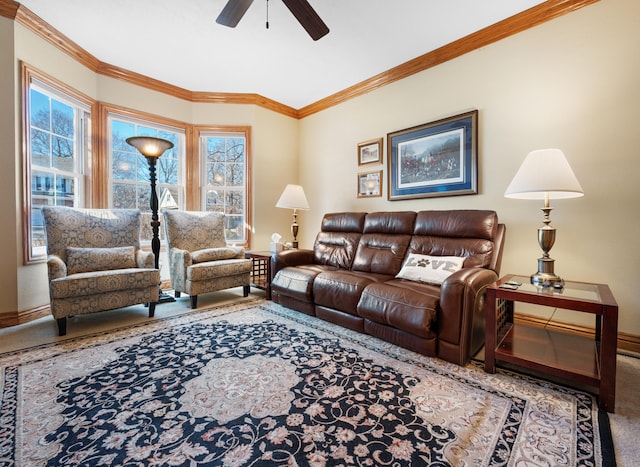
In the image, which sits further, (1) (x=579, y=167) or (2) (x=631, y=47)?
(1) (x=579, y=167)

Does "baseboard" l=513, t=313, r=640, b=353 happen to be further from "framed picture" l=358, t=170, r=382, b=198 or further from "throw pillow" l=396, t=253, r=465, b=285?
"framed picture" l=358, t=170, r=382, b=198

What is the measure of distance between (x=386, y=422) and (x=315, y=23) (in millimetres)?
2575

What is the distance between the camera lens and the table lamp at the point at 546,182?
1849 millimetres

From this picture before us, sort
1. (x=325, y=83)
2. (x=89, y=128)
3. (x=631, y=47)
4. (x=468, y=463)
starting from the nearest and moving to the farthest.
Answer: (x=468, y=463) < (x=631, y=47) < (x=89, y=128) < (x=325, y=83)

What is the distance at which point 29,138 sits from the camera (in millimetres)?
2752

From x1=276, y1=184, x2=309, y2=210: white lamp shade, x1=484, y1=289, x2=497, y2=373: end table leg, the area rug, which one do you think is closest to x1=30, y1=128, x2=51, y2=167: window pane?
the area rug

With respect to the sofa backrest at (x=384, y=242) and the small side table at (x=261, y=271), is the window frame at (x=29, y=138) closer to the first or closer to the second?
the small side table at (x=261, y=271)

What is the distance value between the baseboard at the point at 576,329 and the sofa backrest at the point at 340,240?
5.54 ft

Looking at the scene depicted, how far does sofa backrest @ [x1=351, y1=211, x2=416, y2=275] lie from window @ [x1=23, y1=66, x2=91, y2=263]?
3198mm

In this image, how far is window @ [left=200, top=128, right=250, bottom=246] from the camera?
4.40m

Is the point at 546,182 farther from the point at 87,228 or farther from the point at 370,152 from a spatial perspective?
the point at 87,228

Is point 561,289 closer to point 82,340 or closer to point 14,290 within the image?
point 82,340

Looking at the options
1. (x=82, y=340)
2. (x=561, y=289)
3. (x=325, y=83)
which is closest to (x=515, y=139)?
(x=561, y=289)

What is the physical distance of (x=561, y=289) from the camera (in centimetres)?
182
